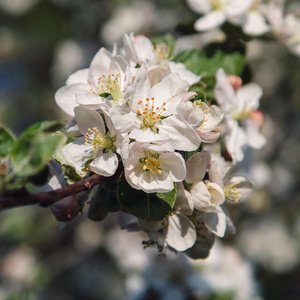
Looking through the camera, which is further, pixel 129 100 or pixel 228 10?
pixel 228 10

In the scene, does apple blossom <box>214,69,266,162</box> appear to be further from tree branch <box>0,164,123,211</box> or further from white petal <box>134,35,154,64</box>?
tree branch <box>0,164,123,211</box>

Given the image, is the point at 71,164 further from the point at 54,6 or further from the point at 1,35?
the point at 1,35

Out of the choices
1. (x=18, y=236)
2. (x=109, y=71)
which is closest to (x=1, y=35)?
(x=18, y=236)

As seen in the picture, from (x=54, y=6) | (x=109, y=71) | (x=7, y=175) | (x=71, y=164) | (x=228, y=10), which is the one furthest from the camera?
(x=54, y=6)

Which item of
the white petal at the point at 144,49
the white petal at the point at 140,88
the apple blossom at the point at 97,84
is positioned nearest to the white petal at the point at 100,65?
the apple blossom at the point at 97,84

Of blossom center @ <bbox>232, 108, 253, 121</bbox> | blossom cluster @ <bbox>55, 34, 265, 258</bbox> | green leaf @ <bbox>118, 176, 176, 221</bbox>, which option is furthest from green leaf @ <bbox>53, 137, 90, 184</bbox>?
blossom center @ <bbox>232, 108, 253, 121</bbox>

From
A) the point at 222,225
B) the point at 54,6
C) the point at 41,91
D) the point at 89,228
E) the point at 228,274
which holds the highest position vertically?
the point at 222,225
